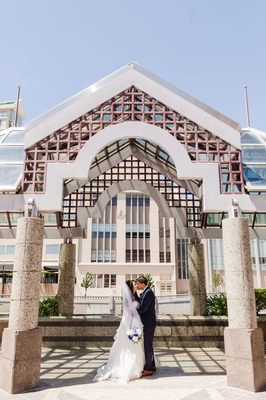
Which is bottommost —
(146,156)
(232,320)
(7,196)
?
(232,320)

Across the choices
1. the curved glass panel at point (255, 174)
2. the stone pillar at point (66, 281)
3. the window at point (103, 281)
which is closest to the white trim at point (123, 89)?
the curved glass panel at point (255, 174)

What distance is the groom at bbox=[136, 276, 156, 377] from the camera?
21.5 ft

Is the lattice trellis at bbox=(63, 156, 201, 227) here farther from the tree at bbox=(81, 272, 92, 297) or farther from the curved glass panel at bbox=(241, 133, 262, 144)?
the tree at bbox=(81, 272, 92, 297)

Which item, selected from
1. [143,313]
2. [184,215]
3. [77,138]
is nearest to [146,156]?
[184,215]

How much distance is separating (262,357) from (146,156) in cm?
773

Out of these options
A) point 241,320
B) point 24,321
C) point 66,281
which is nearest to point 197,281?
point 66,281

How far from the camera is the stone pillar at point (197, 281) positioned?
11.3 metres

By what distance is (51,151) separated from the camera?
25.4ft

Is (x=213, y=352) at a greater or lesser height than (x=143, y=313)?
lesser

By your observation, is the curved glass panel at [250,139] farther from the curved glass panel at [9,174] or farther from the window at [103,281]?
the window at [103,281]

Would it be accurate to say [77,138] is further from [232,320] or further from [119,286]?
[119,286]

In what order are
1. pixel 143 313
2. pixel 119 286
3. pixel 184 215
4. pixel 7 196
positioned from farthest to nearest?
1. pixel 119 286
2. pixel 184 215
3. pixel 7 196
4. pixel 143 313

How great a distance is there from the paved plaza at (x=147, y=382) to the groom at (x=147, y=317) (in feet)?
1.06

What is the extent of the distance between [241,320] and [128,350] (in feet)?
7.87
